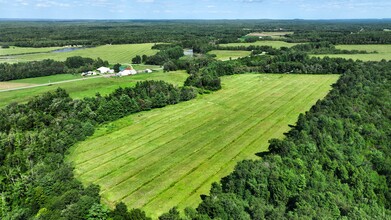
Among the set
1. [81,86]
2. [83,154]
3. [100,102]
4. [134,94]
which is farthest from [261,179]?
[81,86]

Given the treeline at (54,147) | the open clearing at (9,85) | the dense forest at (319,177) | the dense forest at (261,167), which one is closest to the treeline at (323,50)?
the dense forest at (261,167)

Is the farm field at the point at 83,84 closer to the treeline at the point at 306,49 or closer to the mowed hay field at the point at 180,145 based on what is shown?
the mowed hay field at the point at 180,145

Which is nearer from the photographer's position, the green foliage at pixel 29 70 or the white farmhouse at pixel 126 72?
the green foliage at pixel 29 70

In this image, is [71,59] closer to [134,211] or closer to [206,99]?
[206,99]

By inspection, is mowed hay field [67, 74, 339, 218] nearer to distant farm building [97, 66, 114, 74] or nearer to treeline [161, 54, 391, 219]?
treeline [161, 54, 391, 219]

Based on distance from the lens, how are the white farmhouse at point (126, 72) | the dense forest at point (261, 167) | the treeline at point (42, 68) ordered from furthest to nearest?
the white farmhouse at point (126, 72) → the treeline at point (42, 68) → the dense forest at point (261, 167)

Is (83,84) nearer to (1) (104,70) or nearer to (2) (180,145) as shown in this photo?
(1) (104,70)
